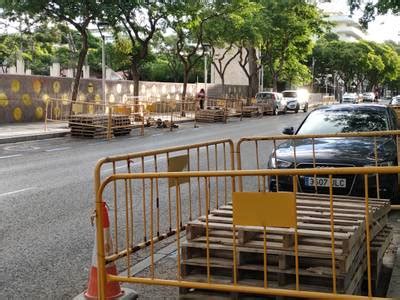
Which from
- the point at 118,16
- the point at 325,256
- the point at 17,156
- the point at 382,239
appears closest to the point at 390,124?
the point at 382,239

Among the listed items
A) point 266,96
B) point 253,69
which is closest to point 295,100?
point 253,69

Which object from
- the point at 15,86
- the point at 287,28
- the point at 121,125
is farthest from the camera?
the point at 287,28

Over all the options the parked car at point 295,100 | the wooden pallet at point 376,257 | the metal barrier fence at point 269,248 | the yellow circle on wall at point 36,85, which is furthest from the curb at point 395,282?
the parked car at point 295,100

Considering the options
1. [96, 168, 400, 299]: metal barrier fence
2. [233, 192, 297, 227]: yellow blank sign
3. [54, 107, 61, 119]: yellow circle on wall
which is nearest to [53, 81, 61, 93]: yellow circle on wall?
[54, 107, 61, 119]: yellow circle on wall

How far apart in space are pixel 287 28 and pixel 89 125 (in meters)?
26.0

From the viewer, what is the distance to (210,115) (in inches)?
1203

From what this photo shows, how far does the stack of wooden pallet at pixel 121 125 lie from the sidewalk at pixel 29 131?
179cm

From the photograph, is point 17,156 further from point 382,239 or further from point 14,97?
point 382,239

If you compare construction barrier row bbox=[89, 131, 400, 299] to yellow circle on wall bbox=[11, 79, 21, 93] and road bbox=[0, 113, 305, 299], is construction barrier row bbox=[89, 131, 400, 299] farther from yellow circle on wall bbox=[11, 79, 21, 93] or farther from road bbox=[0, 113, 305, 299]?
yellow circle on wall bbox=[11, 79, 21, 93]

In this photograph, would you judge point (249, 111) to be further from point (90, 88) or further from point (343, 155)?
point (343, 155)

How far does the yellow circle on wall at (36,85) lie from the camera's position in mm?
24594

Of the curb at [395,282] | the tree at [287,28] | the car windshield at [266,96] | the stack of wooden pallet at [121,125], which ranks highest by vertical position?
the tree at [287,28]

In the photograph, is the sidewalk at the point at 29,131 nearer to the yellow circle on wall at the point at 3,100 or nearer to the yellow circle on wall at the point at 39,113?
the yellow circle on wall at the point at 39,113

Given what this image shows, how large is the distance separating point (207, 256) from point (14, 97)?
21.1m
